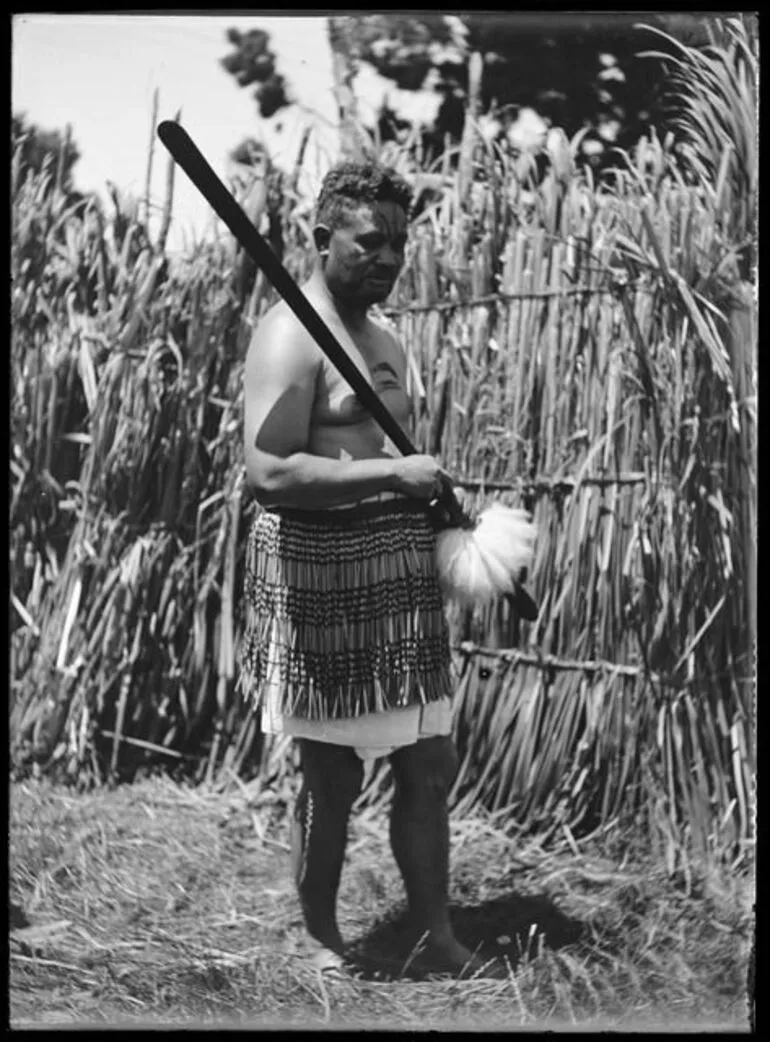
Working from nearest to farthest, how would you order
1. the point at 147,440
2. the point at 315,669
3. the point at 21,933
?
the point at 315,669 < the point at 21,933 < the point at 147,440

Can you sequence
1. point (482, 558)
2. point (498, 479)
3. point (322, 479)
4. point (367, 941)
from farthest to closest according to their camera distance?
point (498, 479) → point (367, 941) → point (482, 558) → point (322, 479)

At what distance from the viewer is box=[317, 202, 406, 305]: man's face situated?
338cm

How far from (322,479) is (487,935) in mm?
1077

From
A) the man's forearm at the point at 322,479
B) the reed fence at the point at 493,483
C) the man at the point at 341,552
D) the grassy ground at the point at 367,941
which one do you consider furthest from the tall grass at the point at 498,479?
the man's forearm at the point at 322,479

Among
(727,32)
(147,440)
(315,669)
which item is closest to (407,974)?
(315,669)

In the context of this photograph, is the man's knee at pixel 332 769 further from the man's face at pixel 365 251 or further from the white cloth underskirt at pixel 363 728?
the man's face at pixel 365 251

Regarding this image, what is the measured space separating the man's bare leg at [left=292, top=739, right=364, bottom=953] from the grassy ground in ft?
0.19

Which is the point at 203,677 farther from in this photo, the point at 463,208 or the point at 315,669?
the point at 463,208

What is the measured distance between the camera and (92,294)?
3777 mm

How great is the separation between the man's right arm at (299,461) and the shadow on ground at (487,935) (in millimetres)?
945

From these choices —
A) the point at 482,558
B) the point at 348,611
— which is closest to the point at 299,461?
the point at 348,611

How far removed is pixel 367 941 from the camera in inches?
138

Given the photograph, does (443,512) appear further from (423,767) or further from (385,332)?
(423,767)

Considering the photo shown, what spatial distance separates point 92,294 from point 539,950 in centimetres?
181
